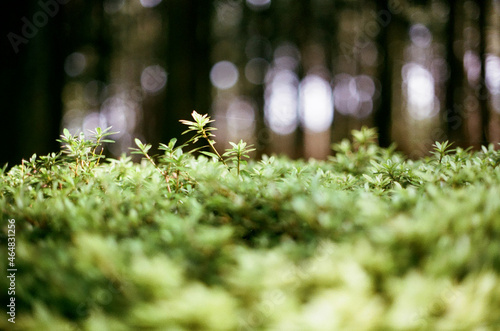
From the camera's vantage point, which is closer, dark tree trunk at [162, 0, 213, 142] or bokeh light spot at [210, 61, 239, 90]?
dark tree trunk at [162, 0, 213, 142]

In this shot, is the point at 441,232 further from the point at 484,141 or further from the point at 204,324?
the point at 484,141

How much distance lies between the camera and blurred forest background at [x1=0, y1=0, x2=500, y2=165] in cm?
587

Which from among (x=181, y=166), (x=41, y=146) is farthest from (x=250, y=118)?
(x=181, y=166)

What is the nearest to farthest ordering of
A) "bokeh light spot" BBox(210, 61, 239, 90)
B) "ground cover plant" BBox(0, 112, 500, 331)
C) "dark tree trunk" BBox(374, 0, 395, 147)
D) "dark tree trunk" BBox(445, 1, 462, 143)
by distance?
1. "ground cover plant" BBox(0, 112, 500, 331)
2. "dark tree trunk" BBox(445, 1, 462, 143)
3. "dark tree trunk" BBox(374, 0, 395, 147)
4. "bokeh light spot" BBox(210, 61, 239, 90)

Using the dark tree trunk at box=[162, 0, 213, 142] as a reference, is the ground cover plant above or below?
below

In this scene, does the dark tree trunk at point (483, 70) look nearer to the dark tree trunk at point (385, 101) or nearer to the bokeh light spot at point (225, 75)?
the dark tree trunk at point (385, 101)

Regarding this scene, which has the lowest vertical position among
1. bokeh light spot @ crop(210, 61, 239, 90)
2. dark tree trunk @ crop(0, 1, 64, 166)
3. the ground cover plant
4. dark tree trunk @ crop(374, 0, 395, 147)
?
the ground cover plant

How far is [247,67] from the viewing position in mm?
22797

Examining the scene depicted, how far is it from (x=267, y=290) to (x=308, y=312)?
12 cm

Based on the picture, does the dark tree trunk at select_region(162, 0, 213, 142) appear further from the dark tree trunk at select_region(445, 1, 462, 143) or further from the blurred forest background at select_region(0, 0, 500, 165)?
the dark tree trunk at select_region(445, 1, 462, 143)

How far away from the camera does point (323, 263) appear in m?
0.82

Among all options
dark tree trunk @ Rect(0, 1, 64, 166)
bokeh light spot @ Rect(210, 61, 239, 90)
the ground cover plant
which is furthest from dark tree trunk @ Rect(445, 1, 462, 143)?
bokeh light spot @ Rect(210, 61, 239, 90)

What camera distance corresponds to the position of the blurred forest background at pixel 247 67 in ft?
19.3

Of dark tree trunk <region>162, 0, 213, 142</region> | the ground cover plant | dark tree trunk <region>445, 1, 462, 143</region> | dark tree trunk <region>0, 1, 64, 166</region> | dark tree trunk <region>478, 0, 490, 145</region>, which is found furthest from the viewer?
dark tree trunk <region>445, 1, 462, 143</region>
